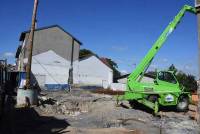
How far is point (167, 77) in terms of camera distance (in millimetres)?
21703

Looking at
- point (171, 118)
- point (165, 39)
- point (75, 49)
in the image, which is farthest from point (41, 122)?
point (75, 49)

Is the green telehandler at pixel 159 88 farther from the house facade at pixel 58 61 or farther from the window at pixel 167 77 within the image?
the house facade at pixel 58 61

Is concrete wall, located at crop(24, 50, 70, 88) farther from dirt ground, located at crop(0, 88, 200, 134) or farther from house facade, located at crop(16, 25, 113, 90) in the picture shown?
dirt ground, located at crop(0, 88, 200, 134)

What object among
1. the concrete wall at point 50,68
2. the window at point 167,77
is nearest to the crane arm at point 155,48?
the window at point 167,77

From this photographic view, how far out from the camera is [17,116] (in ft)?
57.5

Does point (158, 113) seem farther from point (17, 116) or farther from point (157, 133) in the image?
point (17, 116)

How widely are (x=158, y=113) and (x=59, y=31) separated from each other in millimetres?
40212

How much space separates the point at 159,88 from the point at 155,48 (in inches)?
108

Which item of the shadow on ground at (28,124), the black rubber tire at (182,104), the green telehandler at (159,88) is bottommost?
the shadow on ground at (28,124)

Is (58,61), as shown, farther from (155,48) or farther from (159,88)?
(159,88)

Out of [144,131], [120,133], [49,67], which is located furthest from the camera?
[49,67]

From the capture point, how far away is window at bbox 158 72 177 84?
21547 mm

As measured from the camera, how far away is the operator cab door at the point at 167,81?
21.1 meters

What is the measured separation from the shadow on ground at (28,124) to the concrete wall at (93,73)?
40508mm
